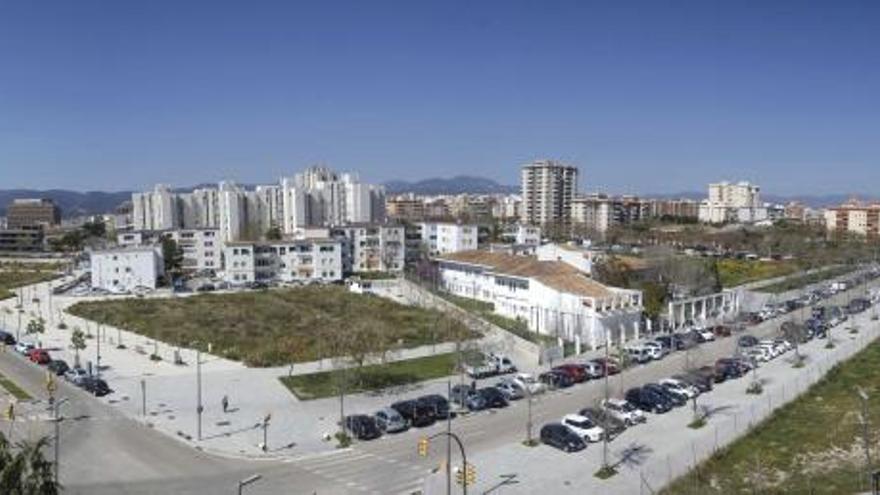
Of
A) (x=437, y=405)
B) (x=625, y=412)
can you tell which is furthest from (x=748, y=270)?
(x=437, y=405)

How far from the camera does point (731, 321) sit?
61.4 m

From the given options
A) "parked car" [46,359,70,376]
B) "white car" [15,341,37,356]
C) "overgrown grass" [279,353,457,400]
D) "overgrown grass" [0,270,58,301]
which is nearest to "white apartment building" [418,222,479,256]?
"overgrown grass" [0,270,58,301]

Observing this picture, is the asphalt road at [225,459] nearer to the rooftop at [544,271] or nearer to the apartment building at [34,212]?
the rooftop at [544,271]

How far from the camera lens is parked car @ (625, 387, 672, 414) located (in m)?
36.0

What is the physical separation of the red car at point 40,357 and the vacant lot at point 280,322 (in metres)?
7.85

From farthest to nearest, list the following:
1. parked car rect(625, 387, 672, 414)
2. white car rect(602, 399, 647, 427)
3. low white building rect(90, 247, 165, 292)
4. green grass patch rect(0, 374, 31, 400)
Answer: low white building rect(90, 247, 165, 292) < green grass patch rect(0, 374, 31, 400) < parked car rect(625, 387, 672, 414) < white car rect(602, 399, 647, 427)

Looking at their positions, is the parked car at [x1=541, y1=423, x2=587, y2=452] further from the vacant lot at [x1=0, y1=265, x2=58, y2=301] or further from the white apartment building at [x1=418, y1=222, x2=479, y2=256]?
the white apartment building at [x1=418, y1=222, x2=479, y2=256]

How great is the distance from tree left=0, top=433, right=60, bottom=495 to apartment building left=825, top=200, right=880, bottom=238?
6346 inches

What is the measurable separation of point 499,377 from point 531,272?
1885 centimetres

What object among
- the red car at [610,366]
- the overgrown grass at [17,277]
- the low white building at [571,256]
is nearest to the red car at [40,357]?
the overgrown grass at [17,277]

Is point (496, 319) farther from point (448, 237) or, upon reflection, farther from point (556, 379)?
point (448, 237)

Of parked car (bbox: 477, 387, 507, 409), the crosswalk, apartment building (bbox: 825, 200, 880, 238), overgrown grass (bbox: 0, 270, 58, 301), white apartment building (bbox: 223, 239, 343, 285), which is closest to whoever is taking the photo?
the crosswalk

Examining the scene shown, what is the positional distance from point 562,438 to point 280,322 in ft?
111

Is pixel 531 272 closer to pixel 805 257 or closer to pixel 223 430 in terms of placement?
pixel 223 430
